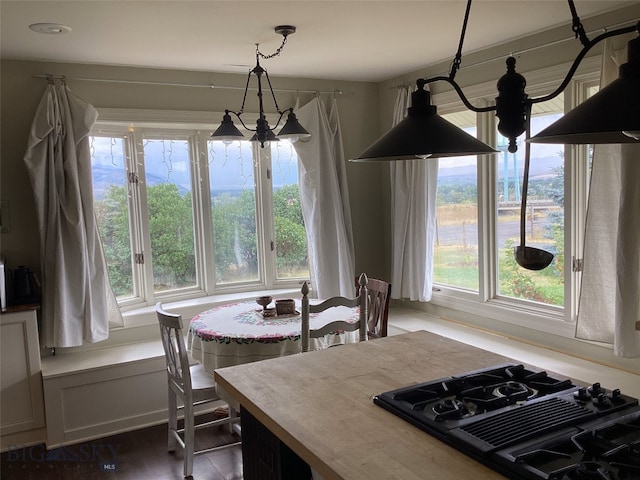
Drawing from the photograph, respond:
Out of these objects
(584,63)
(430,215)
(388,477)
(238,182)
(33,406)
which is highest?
(584,63)

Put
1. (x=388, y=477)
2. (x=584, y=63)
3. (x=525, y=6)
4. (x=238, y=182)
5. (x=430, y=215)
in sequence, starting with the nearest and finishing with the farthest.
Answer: (x=388, y=477)
(x=525, y=6)
(x=584, y=63)
(x=430, y=215)
(x=238, y=182)

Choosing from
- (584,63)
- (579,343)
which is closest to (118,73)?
(584,63)

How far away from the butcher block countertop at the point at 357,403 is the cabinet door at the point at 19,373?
200cm

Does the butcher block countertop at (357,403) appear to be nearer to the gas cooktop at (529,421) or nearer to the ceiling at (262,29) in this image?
the gas cooktop at (529,421)

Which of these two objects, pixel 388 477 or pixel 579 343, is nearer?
pixel 388 477

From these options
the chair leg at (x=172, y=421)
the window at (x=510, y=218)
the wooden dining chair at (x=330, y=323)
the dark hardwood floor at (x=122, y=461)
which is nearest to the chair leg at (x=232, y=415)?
the dark hardwood floor at (x=122, y=461)

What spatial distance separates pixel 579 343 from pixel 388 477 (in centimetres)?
258

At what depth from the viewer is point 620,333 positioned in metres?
2.94

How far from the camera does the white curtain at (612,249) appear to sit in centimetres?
285

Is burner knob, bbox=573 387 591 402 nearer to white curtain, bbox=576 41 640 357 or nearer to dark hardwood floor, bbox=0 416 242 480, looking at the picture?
white curtain, bbox=576 41 640 357

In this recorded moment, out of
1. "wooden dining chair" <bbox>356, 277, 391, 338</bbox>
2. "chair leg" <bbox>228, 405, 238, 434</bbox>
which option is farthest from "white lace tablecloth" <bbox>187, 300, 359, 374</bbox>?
"chair leg" <bbox>228, 405, 238, 434</bbox>

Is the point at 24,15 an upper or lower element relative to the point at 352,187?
upper

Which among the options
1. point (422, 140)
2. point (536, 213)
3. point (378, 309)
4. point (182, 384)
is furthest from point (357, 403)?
point (536, 213)

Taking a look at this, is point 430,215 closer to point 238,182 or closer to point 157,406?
point 238,182
